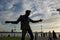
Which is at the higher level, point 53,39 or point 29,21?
point 29,21

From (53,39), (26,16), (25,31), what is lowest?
(53,39)

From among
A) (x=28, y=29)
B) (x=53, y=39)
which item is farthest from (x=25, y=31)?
(x=53, y=39)

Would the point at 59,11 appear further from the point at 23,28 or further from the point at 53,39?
the point at 23,28

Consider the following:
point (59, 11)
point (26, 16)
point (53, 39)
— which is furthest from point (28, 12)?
point (59, 11)

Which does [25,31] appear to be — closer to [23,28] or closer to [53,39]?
[23,28]

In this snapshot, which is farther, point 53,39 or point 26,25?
point 53,39

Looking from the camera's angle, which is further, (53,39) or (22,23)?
(53,39)

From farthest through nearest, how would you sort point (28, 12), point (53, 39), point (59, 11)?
point (59, 11) < point (53, 39) < point (28, 12)

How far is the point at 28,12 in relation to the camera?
13844 millimetres

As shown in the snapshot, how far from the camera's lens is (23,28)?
14141mm

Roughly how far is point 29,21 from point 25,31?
0.66 m

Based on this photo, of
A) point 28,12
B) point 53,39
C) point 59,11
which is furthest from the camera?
point 59,11

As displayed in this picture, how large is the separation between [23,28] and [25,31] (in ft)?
0.85

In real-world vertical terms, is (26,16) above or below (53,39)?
above
